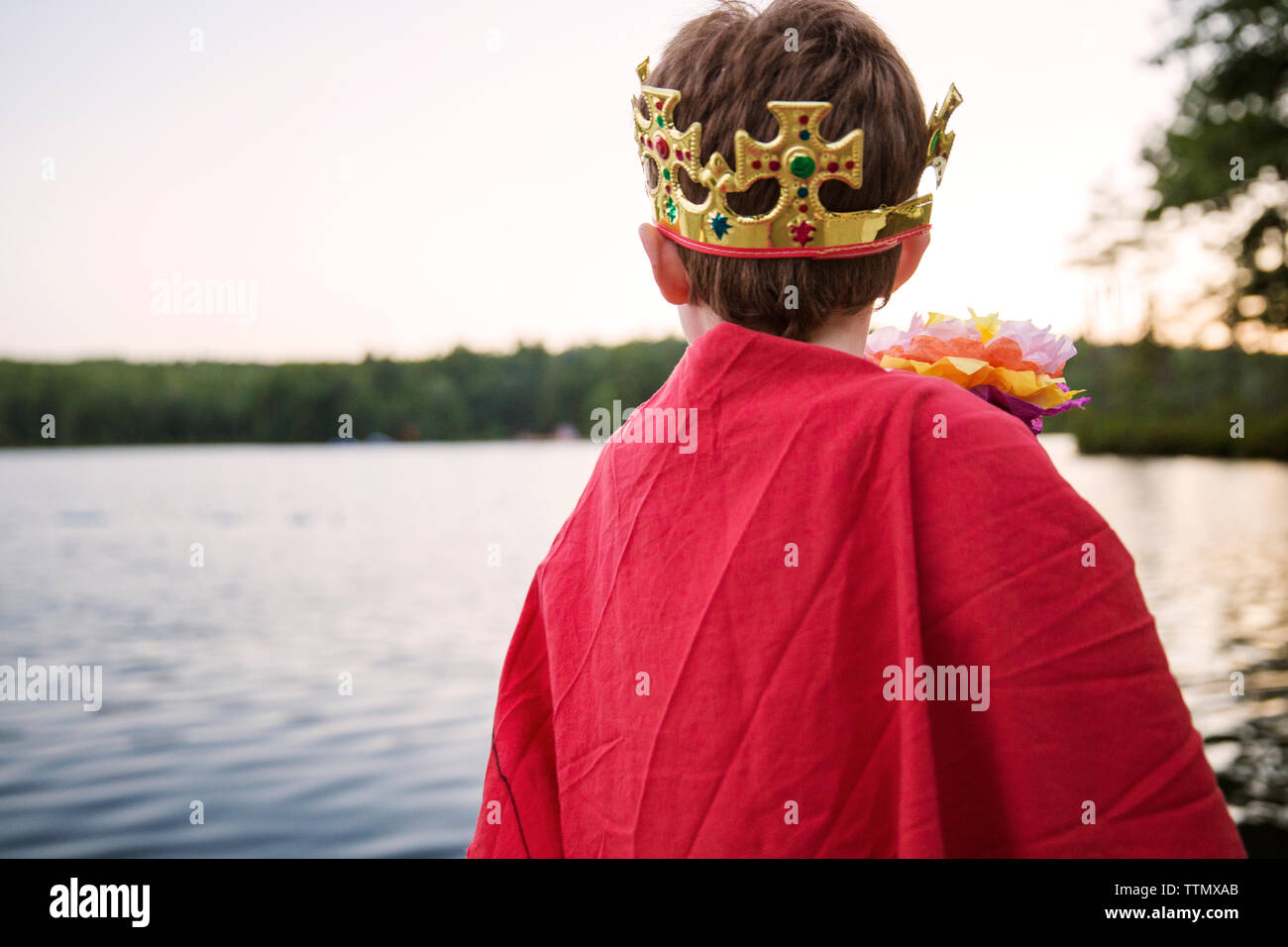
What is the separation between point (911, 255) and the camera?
55.6 inches

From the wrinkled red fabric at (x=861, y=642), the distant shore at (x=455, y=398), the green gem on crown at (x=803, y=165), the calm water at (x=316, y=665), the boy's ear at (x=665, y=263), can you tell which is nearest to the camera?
the wrinkled red fabric at (x=861, y=642)

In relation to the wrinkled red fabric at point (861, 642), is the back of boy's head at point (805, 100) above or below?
above

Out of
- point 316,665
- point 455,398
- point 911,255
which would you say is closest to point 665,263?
point 911,255

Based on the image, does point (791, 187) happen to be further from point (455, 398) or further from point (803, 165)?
point (455, 398)

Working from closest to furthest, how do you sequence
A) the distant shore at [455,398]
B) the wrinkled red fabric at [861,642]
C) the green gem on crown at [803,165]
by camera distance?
the wrinkled red fabric at [861,642], the green gem on crown at [803,165], the distant shore at [455,398]

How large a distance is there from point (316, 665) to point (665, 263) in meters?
10.8

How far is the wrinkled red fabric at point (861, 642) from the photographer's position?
3.96ft

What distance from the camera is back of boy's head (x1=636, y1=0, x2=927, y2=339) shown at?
136cm

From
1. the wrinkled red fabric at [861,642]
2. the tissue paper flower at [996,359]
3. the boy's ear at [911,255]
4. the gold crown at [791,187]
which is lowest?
the wrinkled red fabric at [861,642]

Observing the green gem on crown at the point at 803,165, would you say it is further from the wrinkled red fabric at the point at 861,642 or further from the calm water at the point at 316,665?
the calm water at the point at 316,665

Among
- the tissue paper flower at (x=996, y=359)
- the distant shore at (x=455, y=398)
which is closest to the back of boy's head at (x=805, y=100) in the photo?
the tissue paper flower at (x=996, y=359)

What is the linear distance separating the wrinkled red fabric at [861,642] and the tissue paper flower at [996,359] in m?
0.21
